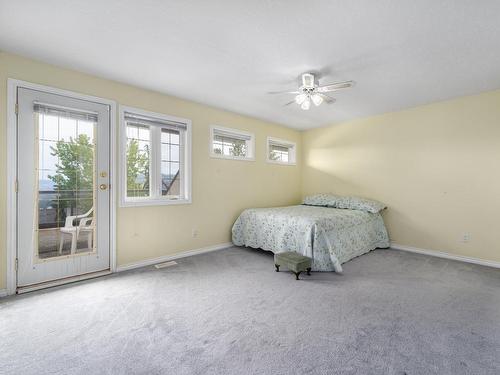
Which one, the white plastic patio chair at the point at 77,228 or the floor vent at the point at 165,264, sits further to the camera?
the floor vent at the point at 165,264

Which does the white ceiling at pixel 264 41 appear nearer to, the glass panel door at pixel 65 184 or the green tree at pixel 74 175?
the glass panel door at pixel 65 184

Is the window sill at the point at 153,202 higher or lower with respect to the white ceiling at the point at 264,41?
lower

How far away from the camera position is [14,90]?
8.04 ft

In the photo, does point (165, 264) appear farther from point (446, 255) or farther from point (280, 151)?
point (446, 255)

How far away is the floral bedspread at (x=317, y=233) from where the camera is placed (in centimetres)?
310

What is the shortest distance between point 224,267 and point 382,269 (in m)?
2.06

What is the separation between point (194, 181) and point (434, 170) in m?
3.77

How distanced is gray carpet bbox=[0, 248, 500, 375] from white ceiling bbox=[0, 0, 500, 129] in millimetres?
2377

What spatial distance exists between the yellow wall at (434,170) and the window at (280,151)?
40.3 inches

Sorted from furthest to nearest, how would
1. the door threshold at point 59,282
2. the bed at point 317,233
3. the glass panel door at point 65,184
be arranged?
the bed at point 317,233 → the glass panel door at point 65,184 → the door threshold at point 59,282

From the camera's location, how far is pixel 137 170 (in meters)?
3.34

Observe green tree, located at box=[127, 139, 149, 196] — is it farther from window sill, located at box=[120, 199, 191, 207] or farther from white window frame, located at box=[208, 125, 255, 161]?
white window frame, located at box=[208, 125, 255, 161]

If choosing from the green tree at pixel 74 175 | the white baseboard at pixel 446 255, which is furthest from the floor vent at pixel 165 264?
the white baseboard at pixel 446 255

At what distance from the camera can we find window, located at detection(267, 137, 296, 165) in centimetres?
513
